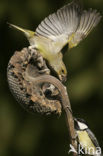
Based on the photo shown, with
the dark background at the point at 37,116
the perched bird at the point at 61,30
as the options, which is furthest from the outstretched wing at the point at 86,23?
the dark background at the point at 37,116

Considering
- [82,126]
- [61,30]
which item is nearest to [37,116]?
[82,126]

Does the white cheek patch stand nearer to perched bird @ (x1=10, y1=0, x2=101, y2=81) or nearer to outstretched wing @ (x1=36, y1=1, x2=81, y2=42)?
perched bird @ (x1=10, y1=0, x2=101, y2=81)

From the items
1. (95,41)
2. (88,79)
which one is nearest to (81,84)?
(88,79)

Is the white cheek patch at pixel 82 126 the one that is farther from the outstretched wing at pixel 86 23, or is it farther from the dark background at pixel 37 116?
the dark background at pixel 37 116

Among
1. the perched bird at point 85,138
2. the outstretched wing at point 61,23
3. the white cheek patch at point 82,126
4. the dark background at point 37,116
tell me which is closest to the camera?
the outstretched wing at point 61,23

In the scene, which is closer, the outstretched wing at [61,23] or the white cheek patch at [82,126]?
the outstretched wing at [61,23]
